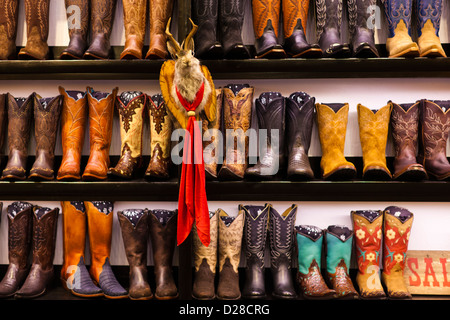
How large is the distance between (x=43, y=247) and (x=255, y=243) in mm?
1149

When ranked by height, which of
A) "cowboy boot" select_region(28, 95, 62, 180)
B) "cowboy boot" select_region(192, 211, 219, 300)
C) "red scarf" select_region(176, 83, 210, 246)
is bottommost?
"cowboy boot" select_region(192, 211, 219, 300)

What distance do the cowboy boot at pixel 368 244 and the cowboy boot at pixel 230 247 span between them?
0.64 m

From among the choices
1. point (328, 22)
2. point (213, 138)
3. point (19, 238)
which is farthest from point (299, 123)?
point (19, 238)

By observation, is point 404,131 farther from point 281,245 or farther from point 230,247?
point 230,247

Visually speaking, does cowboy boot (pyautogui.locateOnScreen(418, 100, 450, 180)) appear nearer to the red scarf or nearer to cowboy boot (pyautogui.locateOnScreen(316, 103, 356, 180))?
cowboy boot (pyautogui.locateOnScreen(316, 103, 356, 180))

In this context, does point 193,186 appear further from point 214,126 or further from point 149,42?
point 149,42

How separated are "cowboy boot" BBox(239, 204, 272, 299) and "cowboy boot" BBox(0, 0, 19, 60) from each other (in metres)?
1.54

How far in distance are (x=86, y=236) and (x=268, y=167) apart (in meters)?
A: 1.14

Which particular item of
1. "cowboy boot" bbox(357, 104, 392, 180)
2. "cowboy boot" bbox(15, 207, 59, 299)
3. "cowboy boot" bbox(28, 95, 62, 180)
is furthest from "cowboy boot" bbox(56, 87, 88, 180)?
"cowboy boot" bbox(357, 104, 392, 180)

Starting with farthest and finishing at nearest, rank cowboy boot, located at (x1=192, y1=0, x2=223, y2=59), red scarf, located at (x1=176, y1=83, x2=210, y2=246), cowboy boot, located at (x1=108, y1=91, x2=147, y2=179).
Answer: cowboy boot, located at (x1=108, y1=91, x2=147, y2=179) < cowboy boot, located at (x1=192, y1=0, x2=223, y2=59) < red scarf, located at (x1=176, y1=83, x2=210, y2=246)

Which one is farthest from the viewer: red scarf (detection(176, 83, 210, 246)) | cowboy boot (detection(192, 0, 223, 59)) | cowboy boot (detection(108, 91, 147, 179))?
cowboy boot (detection(108, 91, 147, 179))

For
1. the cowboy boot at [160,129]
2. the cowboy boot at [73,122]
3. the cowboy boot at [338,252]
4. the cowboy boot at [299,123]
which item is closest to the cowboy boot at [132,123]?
the cowboy boot at [160,129]

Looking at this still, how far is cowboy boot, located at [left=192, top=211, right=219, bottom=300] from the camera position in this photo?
188 centimetres

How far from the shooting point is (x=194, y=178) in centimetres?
176
